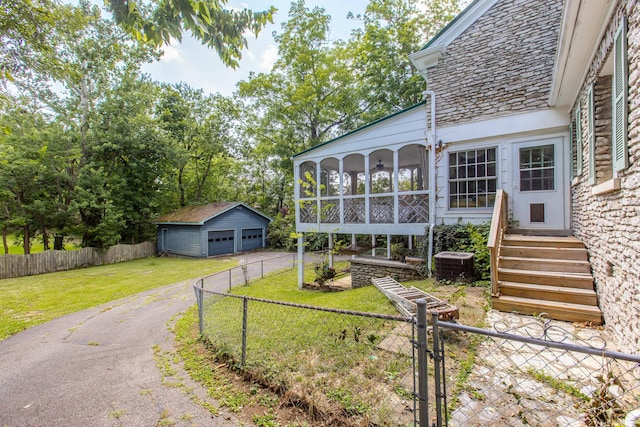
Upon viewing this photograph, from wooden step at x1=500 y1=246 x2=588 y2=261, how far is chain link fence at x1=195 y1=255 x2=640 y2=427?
169 centimetres

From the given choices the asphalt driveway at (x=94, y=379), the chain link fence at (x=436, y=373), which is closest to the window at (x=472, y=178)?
the chain link fence at (x=436, y=373)

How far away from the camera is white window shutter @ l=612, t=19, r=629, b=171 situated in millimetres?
3045

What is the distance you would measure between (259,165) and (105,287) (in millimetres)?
19248

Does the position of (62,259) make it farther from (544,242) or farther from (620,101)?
(620,101)

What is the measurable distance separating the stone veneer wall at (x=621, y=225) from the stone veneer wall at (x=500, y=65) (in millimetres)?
2583

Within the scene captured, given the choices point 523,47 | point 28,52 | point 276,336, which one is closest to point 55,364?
point 276,336

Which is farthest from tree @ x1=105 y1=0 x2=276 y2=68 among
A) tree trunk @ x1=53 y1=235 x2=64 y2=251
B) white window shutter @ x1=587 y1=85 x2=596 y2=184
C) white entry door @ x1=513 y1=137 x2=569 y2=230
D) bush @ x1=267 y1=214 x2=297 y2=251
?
tree trunk @ x1=53 y1=235 x2=64 y2=251

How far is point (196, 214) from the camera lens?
21.4 meters

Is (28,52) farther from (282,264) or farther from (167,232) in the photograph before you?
(167,232)

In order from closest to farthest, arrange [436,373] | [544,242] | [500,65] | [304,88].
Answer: [436,373], [544,242], [500,65], [304,88]

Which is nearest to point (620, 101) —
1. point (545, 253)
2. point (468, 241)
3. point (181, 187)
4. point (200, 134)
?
point (545, 253)

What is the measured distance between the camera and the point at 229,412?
296cm

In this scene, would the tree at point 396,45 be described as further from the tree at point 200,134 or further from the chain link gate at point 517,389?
the chain link gate at point 517,389

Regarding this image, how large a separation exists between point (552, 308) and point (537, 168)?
162 inches
